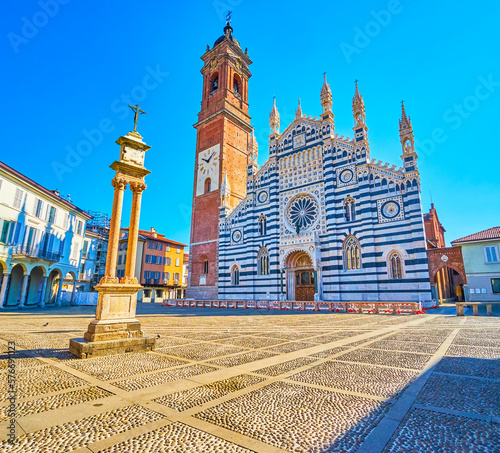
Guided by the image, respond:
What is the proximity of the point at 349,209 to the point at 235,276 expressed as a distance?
45.0 feet

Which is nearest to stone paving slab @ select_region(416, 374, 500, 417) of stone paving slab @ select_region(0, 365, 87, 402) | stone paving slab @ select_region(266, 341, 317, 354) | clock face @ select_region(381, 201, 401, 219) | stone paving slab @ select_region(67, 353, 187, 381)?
stone paving slab @ select_region(266, 341, 317, 354)

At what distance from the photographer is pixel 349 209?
83.0 feet

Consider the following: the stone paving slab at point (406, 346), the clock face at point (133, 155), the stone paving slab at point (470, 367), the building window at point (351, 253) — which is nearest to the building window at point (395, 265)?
the building window at point (351, 253)

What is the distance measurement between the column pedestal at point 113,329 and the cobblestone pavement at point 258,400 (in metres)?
0.31

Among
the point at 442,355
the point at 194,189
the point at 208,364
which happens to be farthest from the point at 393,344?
the point at 194,189

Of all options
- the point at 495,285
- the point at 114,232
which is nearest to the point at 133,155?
the point at 114,232

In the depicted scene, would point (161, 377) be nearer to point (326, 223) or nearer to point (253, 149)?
point (326, 223)

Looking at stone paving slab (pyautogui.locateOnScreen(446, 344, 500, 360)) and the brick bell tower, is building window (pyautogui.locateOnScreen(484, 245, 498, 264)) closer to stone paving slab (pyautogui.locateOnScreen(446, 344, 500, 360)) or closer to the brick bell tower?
stone paving slab (pyautogui.locateOnScreen(446, 344, 500, 360))

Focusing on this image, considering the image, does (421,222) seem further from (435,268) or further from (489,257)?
(489,257)

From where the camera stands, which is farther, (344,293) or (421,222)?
(344,293)

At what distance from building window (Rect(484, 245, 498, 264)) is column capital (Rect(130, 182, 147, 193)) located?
81.0ft

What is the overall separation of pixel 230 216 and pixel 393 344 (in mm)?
26706

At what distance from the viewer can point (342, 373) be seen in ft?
16.4

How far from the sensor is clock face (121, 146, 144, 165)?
329 inches
